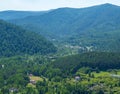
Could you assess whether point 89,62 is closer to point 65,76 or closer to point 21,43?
point 65,76

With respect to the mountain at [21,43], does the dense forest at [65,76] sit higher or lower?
higher

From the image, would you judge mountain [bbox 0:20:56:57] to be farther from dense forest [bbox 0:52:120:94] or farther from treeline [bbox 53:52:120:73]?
treeline [bbox 53:52:120:73]

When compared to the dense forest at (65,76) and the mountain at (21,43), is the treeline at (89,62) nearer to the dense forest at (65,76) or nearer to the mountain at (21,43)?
the dense forest at (65,76)

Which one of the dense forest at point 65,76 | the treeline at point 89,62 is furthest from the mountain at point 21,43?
the treeline at point 89,62

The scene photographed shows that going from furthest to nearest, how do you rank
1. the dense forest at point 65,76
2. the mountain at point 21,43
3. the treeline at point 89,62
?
the mountain at point 21,43, the treeline at point 89,62, the dense forest at point 65,76

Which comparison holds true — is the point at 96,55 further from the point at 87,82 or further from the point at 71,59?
the point at 87,82

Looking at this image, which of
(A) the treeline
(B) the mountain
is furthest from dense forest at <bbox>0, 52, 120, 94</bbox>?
(B) the mountain
